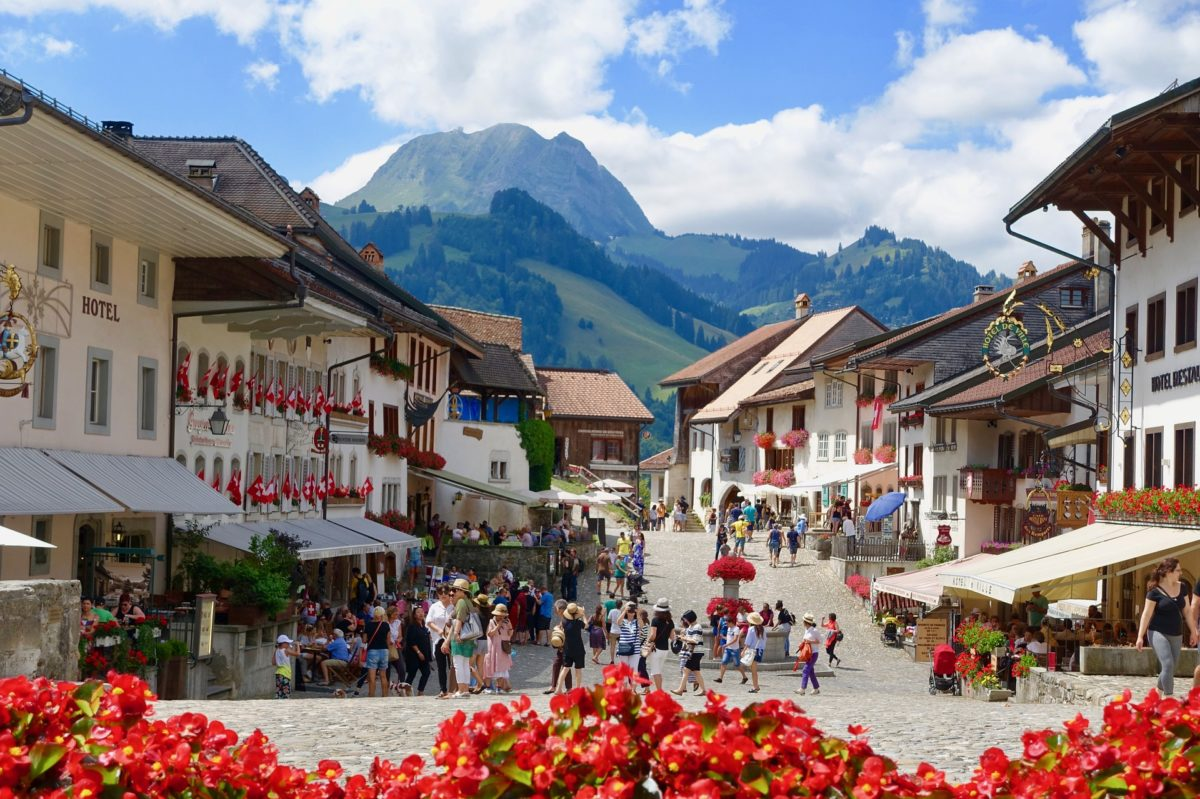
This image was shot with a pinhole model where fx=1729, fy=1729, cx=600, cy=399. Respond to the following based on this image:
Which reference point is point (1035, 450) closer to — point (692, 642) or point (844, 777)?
point (692, 642)

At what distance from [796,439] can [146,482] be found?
48.6 metres

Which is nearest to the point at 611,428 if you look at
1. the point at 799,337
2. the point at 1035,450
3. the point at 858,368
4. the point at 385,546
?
the point at 799,337

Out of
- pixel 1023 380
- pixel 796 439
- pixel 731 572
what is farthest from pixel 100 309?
pixel 796 439

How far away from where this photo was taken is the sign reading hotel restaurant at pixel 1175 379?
90.7 ft

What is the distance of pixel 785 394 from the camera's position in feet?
250

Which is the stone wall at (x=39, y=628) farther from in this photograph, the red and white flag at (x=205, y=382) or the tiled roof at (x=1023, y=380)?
the tiled roof at (x=1023, y=380)

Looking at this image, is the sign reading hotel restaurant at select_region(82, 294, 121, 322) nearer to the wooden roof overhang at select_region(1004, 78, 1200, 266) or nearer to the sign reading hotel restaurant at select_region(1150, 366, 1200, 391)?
the wooden roof overhang at select_region(1004, 78, 1200, 266)

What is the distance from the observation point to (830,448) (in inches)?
2741

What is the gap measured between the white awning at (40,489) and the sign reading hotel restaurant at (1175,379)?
16.7 meters

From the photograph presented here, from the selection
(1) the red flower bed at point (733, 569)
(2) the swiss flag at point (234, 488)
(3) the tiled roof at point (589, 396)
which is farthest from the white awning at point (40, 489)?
(3) the tiled roof at point (589, 396)

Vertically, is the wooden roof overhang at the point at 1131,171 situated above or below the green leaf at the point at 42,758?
above

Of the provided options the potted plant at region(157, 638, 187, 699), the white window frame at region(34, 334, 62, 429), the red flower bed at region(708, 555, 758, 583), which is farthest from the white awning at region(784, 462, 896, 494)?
the potted plant at region(157, 638, 187, 699)

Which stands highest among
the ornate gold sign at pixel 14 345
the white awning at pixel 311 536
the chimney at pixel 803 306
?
the chimney at pixel 803 306

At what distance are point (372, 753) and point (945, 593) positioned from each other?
71.8 ft
